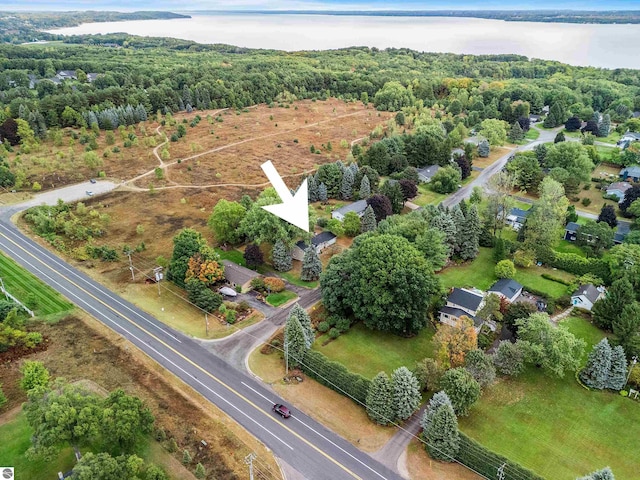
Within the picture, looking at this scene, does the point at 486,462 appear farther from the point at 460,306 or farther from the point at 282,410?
the point at 460,306

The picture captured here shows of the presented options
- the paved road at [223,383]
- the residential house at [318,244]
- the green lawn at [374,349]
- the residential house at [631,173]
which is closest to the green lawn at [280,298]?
the paved road at [223,383]

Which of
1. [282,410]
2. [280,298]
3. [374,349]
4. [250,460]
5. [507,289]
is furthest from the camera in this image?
[280,298]

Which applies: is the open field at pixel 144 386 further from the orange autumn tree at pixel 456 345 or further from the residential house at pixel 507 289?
the residential house at pixel 507 289

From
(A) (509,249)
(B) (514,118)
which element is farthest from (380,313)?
(B) (514,118)

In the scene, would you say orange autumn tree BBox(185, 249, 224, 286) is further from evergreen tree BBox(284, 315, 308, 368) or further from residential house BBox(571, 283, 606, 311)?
residential house BBox(571, 283, 606, 311)

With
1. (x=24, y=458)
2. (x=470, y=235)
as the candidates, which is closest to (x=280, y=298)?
(x=470, y=235)

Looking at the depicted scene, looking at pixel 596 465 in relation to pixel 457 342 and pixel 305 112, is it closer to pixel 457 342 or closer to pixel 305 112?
pixel 457 342
